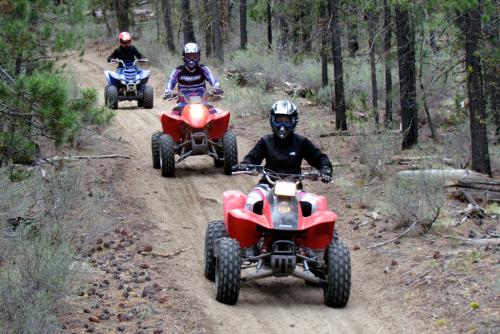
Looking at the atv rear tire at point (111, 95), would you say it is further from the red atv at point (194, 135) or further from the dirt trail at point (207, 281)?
the red atv at point (194, 135)

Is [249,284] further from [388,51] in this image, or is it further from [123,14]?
[123,14]

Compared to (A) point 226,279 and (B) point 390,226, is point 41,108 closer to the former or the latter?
(A) point 226,279

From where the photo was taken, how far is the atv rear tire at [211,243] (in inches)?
335

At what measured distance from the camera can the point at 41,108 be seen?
8.95 metres

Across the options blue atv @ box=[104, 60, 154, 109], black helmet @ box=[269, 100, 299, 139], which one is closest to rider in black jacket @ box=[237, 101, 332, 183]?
black helmet @ box=[269, 100, 299, 139]

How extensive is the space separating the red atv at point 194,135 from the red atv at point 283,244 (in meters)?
5.38

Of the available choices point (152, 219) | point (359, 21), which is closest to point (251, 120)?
point (359, 21)

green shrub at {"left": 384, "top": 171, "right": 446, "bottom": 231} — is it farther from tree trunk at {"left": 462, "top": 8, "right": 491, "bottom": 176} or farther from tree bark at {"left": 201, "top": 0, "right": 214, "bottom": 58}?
tree bark at {"left": 201, "top": 0, "right": 214, "bottom": 58}

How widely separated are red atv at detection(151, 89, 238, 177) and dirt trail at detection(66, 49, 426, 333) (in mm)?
394

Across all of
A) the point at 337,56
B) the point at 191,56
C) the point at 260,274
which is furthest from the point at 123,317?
the point at 337,56

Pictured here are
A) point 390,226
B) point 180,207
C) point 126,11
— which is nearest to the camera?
point 390,226

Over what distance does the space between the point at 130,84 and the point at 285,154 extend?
13789 mm

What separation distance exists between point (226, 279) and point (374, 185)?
5.85 metres

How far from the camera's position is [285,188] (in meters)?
7.91
